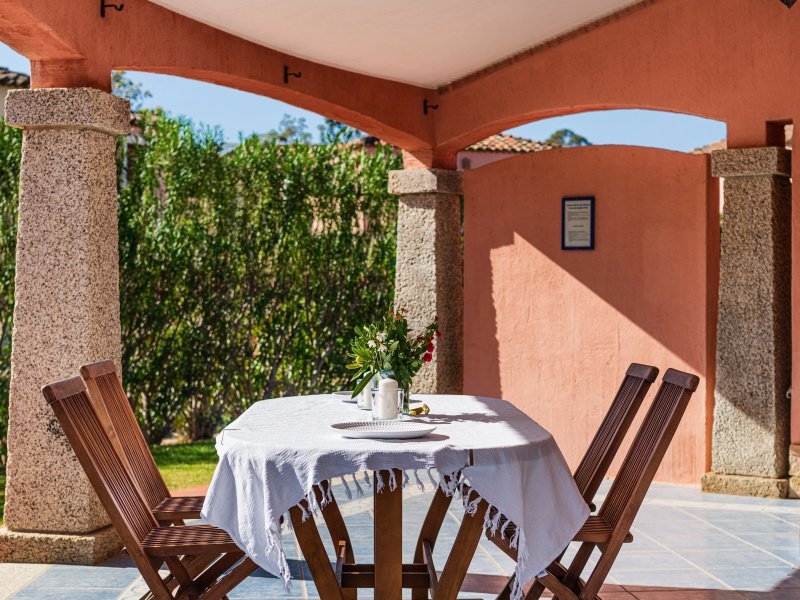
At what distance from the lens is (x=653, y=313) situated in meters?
7.30

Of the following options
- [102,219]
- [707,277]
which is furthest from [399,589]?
[707,277]

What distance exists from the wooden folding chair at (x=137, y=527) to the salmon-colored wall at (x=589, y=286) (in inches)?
177

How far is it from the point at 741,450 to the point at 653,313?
1188mm

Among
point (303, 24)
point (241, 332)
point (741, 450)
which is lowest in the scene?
point (741, 450)

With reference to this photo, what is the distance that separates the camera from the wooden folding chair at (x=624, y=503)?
3377 mm

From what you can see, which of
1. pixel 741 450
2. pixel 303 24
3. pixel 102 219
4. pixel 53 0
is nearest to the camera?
pixel 53 0

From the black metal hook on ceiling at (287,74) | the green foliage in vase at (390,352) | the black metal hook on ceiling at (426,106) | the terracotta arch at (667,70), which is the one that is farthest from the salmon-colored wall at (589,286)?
the green foliage in vase at (390,352)

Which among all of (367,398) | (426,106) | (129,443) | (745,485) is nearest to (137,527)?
(129,443)

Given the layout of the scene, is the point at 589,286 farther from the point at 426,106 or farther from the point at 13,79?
the point at 13,79

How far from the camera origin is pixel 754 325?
664 centimetres

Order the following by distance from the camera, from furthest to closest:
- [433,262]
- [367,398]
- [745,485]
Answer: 1. [433,262]
2. [745,485]
3. [367,398]

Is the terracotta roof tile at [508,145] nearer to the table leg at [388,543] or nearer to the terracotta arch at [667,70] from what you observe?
the terracotta arch at [667,70]

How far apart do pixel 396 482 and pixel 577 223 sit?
477cm

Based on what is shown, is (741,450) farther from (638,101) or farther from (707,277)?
(638,101)
